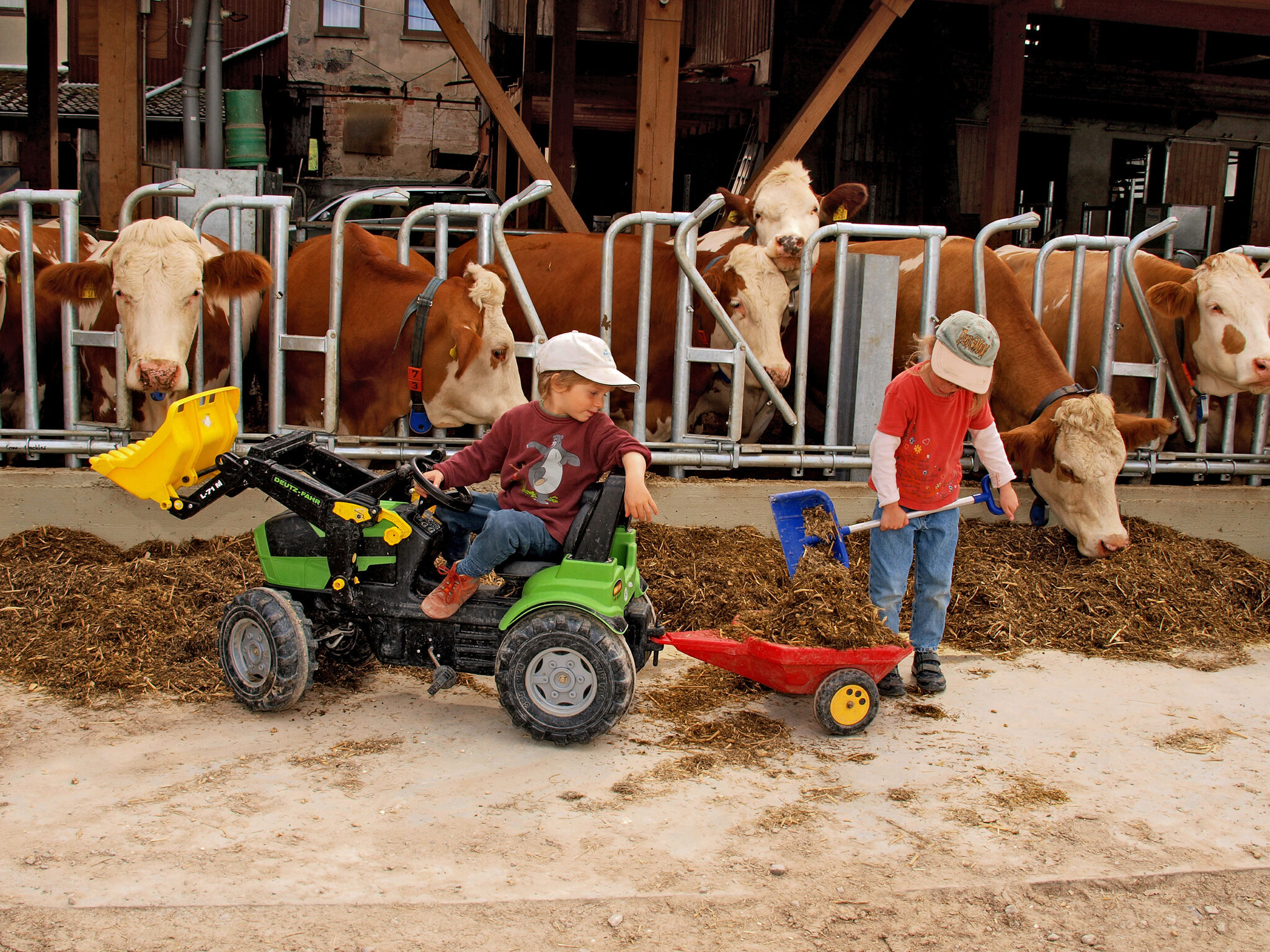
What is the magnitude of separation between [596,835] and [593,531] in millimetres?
970

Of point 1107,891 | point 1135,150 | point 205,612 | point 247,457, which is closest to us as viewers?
point 1107,891

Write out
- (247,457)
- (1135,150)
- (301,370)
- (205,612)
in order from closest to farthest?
1. (247,457)
2. (205,612)
3. (301,370)
4. (1135,150)

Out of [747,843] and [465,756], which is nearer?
[747,843]

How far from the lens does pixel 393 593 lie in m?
3.56

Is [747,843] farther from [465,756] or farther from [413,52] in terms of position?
[413,52]

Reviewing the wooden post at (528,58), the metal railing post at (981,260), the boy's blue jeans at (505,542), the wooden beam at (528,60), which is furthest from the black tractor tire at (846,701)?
the wooden post at (528,58)

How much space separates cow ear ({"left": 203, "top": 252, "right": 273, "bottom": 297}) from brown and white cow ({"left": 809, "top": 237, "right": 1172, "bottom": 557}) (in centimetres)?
364

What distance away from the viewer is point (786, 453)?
601cm

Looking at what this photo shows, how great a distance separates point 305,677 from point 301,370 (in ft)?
8.91

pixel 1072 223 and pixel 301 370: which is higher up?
pixel 1072 223

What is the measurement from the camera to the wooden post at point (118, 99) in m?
6.22

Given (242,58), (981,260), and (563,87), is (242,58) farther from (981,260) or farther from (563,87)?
(981,260)

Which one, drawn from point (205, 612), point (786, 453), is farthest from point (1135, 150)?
point (205, 612)

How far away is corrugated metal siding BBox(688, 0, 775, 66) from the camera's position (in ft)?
48.6
